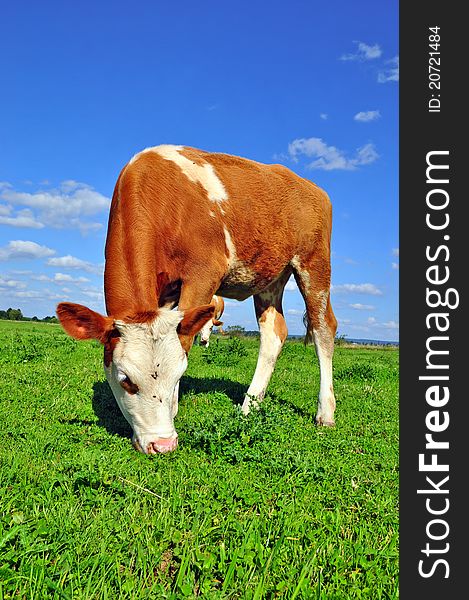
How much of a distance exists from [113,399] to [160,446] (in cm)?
227

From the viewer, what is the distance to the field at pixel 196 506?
2.61 metres

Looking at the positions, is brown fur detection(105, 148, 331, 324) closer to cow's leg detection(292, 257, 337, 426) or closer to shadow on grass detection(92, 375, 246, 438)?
cow's leg detection(292, 257, 337, 426)

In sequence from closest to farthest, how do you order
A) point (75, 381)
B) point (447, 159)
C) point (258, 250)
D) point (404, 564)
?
point (404, 564) < point (447, 159) < point (258, 250) < point (75, 381)

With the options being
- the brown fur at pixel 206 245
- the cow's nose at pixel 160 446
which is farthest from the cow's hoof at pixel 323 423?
the cow's nose at pixel 160 446

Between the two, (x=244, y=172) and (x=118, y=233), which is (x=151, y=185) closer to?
(x=118, y=233)

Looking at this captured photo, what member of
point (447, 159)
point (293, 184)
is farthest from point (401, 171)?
point (293, 184)

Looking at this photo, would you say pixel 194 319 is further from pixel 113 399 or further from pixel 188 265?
pixel 113 399

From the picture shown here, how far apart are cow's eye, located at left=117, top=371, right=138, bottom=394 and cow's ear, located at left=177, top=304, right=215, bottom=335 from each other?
2.39ft

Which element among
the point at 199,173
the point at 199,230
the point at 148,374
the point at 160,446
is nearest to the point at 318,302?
the point at 199,230

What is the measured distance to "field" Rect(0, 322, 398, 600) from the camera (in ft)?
8.55

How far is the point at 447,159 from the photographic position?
12.6ft

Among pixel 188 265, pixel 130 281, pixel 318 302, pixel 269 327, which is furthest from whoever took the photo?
pixel 269 327

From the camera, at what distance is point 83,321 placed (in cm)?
495

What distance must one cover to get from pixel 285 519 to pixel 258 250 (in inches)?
167
